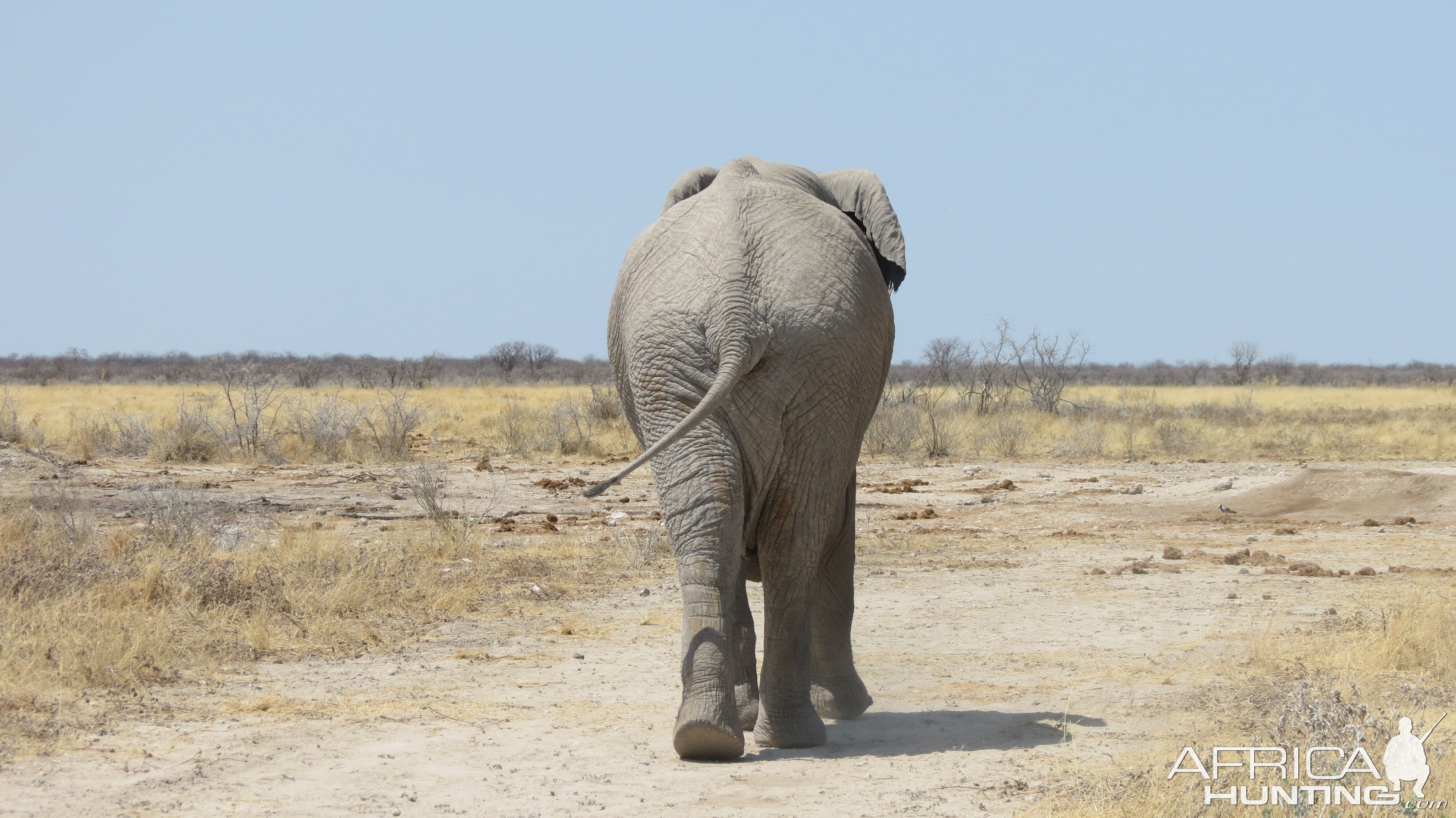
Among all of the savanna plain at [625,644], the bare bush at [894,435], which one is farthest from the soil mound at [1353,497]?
the bare bush at [894,435]

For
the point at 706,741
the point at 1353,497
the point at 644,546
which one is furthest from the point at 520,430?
the point at 706,741

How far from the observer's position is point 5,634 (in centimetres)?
636

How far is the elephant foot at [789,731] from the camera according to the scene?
207 inches

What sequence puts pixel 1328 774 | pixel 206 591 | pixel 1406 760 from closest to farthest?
pixel 1406 760, pixel 1328 774, pixel 206 591

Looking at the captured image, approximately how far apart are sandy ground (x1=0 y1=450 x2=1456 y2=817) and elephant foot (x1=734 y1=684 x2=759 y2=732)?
0.12 m

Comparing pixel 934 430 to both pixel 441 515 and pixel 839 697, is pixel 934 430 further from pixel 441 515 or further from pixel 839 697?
pixel 839 697

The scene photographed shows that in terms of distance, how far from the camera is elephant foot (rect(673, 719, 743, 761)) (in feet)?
15.8

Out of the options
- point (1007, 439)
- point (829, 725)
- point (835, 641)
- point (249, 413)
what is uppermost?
point (249, 413)

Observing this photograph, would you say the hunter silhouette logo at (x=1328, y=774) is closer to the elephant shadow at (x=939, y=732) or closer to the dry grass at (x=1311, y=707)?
the dry grass at (x=1311, y=707)

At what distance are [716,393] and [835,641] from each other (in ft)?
6.05

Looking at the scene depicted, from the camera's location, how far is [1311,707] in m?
4.77

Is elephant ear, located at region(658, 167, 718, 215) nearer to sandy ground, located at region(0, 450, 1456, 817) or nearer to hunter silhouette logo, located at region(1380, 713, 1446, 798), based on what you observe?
sandy ground, located at region(0, 450, 1456, 817)

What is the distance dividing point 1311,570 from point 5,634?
8.89 meters

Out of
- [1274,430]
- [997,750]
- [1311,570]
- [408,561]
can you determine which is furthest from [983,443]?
[997,750]
